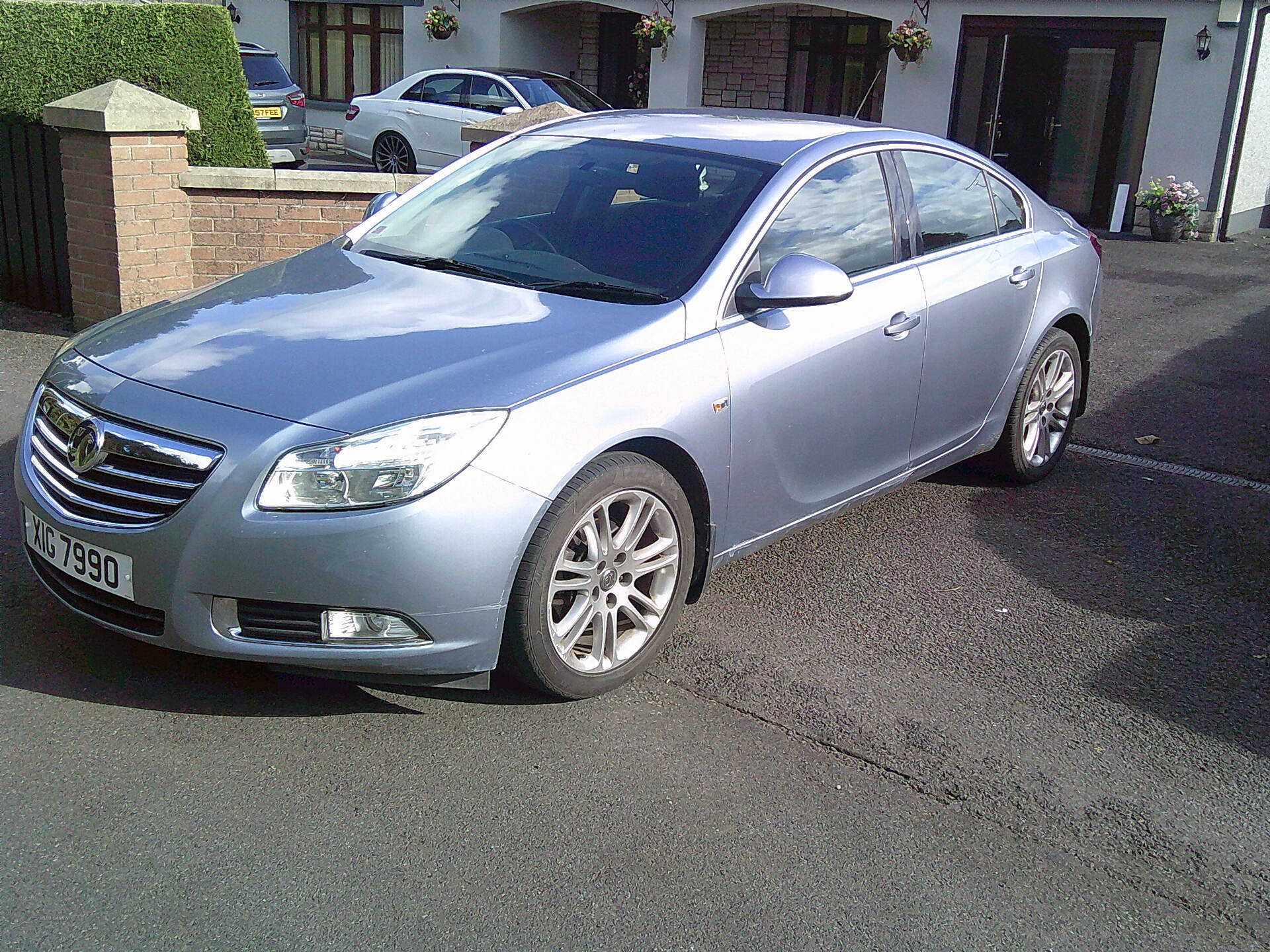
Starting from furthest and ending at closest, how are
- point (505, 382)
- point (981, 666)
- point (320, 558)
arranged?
point (981, 666) → point (505, 382) → point (320, 558)

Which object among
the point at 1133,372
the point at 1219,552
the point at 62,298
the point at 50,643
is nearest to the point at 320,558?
the point at 50,643

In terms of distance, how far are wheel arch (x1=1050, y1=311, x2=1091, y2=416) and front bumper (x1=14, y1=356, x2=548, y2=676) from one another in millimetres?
3553

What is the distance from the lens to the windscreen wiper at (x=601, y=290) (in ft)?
13.1

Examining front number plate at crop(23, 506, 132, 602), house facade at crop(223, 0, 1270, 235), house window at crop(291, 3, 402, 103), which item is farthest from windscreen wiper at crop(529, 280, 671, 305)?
house window at crop(291, 3, 402, 103)

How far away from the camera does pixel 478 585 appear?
132 inches

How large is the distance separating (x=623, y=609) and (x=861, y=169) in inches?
80.5

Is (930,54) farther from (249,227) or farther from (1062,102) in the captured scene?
(249,227)

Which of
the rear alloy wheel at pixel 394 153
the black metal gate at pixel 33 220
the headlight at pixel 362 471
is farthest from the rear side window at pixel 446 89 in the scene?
the headlight at pixel 362 471

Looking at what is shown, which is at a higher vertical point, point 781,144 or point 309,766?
point 781,144

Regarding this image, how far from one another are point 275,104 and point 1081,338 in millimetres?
14328

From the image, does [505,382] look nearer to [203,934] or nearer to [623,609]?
[623,609]

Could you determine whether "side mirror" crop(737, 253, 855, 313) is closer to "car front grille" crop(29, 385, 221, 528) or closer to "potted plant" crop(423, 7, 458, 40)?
"car front grille" crop(29, 385, 221, 528)

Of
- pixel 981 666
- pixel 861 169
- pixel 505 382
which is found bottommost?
pixel 981 666

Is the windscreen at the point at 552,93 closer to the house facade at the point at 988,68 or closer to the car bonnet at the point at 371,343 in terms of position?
the house facade at the point at 988,68
